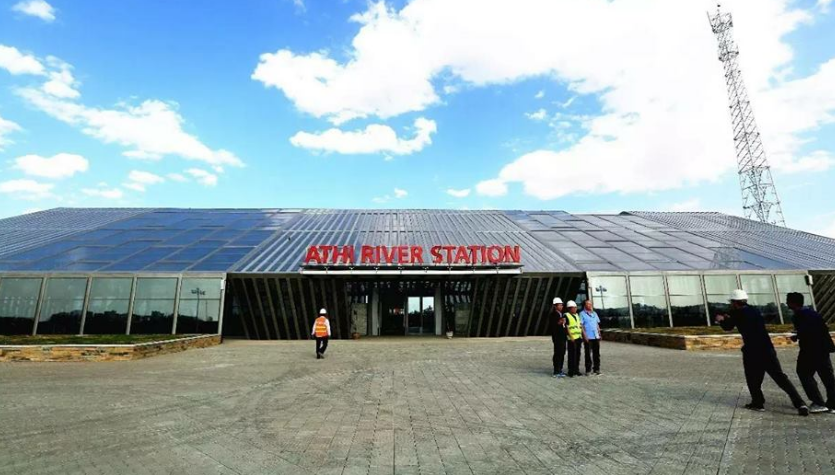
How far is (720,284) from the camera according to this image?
2555 cm

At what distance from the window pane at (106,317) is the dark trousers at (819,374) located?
2696 cm

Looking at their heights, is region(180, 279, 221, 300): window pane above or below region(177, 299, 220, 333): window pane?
above

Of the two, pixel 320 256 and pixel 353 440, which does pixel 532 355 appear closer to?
pixel 353 440

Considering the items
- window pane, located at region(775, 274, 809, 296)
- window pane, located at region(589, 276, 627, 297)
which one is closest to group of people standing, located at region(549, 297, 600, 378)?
window pane, located at region(589, 276, 627, 297)

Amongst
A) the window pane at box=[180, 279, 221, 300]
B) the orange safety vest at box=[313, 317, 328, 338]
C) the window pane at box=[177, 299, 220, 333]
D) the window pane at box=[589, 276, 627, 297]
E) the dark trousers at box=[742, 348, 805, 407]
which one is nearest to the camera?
the dark trousers at box=[742, 348, 805, 407]

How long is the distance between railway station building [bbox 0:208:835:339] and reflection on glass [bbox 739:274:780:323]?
0.27 feet

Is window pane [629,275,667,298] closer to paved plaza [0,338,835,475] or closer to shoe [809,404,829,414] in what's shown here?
paved plaza [0,338,835,475]

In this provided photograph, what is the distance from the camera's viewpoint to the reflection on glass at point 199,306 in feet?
76.4

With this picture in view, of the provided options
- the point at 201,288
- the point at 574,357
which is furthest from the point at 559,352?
the point at 201,288

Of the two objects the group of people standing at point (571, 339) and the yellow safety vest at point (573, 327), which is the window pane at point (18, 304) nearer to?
the group of people standing at point (571, 339)

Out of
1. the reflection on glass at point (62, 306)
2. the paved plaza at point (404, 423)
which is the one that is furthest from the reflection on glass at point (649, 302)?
the reflection on glass at point (62, 306)

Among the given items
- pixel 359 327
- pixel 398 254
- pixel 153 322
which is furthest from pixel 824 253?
pixel 153 322

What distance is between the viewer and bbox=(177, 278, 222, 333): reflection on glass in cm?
2328

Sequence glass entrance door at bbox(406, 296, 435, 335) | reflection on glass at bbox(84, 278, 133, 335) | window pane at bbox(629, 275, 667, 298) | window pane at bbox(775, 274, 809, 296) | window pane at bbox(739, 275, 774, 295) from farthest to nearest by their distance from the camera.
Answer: glass entrance door at bbox(406, 296, 435, 335) < window pane at bbox(775, 274, 809, 296) < window pane at bbox(739, 275, 774, 295) < window pane at bbox(629, 275, 667, 298) < reflection on glass at bbox(84, 278, 133, 335)
